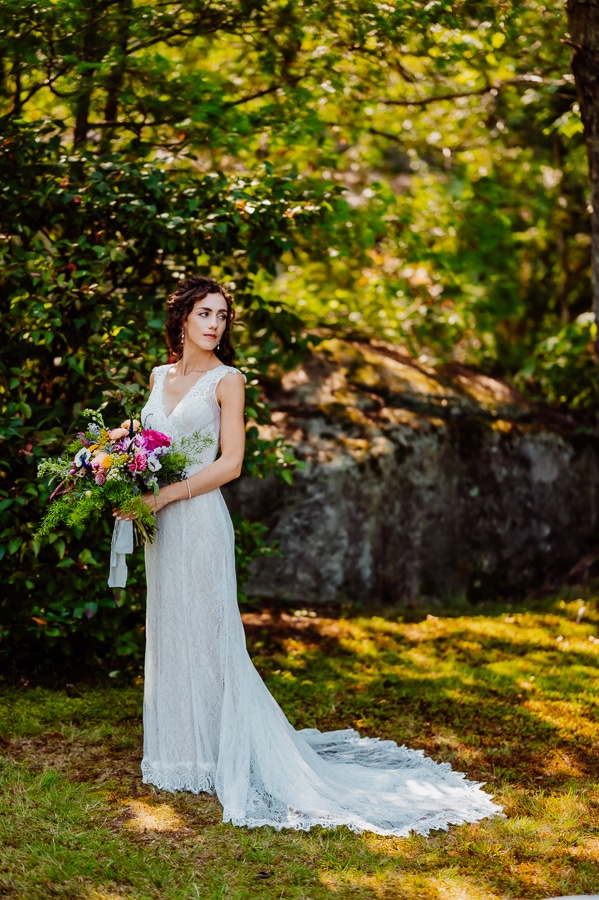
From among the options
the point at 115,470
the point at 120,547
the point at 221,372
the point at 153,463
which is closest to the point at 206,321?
the point at 221,372

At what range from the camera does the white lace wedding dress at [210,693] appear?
164 inches

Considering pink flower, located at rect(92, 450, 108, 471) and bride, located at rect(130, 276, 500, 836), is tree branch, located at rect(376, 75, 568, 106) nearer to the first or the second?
bride, located at rect(130, 276, 500, 836)

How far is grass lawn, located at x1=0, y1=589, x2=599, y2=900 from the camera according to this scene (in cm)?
343

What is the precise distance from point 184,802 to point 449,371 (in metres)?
5.33

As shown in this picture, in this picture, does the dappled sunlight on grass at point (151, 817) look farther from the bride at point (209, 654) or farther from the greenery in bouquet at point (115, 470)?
the greenery in bouquet at point (115, 470)

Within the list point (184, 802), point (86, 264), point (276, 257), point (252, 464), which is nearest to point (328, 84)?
point (276, 257)

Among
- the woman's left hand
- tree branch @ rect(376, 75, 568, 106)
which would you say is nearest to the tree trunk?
tree branch @ rect(376, 75, 568, 106)

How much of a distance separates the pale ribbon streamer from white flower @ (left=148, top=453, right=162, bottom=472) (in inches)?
14.4

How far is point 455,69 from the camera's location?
337 inches

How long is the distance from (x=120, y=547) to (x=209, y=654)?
2.15 feet

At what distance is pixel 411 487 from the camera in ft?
24.7

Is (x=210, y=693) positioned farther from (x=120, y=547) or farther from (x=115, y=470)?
(x=115, y=470)

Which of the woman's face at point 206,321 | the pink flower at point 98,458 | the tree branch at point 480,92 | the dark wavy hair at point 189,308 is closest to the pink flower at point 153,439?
the pink flower at point 98,458

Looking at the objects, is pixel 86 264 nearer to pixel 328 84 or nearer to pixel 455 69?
pixel 328 84
